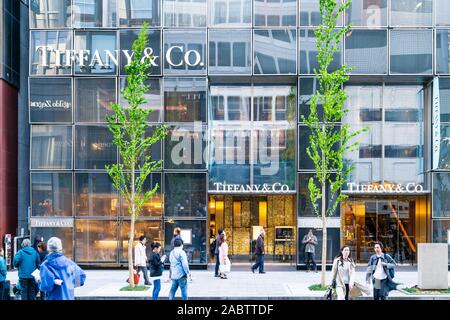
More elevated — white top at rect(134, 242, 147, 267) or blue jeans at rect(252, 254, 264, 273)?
white top at rect(134, 242, 147, 267)

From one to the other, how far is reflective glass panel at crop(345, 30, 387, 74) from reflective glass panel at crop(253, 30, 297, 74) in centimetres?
216

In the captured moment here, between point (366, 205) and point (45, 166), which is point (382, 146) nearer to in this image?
point (366, 205)

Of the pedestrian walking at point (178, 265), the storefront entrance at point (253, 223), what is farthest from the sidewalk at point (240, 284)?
the storefront entrance at point (253, 223)

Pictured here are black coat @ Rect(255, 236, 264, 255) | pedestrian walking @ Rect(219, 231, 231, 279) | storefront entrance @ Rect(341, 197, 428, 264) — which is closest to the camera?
pedestrian walking @ Rect(219, 231, 231, 279)

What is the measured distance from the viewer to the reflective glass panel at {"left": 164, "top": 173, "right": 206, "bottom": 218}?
66.9ft

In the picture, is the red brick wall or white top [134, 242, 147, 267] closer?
white top [134, 242, 147, 267]

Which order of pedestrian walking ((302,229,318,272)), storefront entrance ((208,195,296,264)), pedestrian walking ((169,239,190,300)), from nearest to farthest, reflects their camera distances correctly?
1. pedestrian walking ((169,239,190,300))
2. pedestrian walking ((302,229,318,272))
3. storefront entrance ((208,195,296,264))

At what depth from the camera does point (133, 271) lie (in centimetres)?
1595

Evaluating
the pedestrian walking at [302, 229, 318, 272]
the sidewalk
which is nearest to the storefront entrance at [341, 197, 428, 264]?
the sidewalk

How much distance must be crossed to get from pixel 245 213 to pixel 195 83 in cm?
599

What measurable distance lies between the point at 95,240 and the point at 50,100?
581cm

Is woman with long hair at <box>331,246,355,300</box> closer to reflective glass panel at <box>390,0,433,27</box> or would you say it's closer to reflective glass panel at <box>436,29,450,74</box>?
reflective glass panel at <box>436,29,450,74</box>

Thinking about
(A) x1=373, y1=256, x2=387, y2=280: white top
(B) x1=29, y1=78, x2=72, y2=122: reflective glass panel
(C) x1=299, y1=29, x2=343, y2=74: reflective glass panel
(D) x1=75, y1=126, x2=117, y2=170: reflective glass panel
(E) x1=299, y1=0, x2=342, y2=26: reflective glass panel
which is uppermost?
(E) x1=299, y1=0, x2=342, y2=26: reflective glass panel
